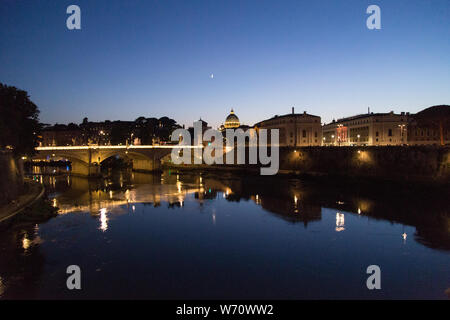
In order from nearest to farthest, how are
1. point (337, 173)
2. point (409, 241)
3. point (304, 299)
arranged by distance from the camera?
point (304, 299) → point (409, 241) → point (337, 173)

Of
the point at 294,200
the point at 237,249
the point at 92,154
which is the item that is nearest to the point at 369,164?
the point at 294,200

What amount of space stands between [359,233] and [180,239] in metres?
11.6

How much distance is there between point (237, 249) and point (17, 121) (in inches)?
969

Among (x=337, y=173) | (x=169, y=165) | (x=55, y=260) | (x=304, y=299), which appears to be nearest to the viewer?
(x=304, y=299)

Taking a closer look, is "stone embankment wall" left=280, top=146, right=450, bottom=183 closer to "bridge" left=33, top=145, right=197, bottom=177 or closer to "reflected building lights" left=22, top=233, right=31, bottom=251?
"bridge" left=33, top=145, right=197, bottom=177

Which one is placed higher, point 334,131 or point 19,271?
point 334,131

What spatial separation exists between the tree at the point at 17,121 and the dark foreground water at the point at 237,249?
7.67 meters

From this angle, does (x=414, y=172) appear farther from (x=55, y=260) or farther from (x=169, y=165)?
(x=169, y=165)

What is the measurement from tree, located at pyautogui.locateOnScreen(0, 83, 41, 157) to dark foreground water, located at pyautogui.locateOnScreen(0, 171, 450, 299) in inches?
302

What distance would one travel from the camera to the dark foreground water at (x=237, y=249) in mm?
12316

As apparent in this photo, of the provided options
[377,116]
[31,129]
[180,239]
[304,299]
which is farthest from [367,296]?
[377,116]

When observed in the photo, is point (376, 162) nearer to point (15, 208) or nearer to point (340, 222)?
point (340, 222)

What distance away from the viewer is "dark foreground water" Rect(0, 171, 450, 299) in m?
12.3

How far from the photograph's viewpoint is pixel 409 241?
17891mm
